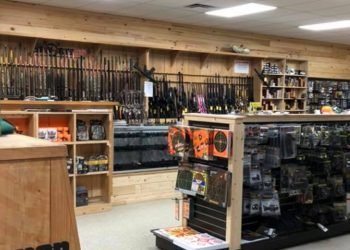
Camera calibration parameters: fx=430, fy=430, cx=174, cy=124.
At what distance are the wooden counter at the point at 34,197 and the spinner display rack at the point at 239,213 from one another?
295 centimetres

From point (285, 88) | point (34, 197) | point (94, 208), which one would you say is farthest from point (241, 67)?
point (34, 197)

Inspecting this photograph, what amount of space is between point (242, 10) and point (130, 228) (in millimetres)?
3726

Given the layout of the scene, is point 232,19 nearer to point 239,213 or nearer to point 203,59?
point 203,59

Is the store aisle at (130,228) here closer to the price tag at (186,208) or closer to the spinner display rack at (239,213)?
the spinner display rack at (239,213)

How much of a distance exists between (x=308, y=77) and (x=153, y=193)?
5233 mm

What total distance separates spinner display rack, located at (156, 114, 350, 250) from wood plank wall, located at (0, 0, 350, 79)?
313 centimetres

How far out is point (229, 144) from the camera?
12.7ft

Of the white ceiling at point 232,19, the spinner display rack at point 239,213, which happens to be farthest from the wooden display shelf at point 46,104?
the spinner display rack at point 239,213

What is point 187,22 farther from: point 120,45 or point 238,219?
point 238,219

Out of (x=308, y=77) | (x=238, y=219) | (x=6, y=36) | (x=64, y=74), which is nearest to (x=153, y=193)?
(x=64, y=74)

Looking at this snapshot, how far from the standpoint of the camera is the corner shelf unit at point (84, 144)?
5254mm

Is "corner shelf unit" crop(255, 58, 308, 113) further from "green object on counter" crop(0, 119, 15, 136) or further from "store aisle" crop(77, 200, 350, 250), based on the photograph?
"green object on counter" crop(0, 119, 15, 136)

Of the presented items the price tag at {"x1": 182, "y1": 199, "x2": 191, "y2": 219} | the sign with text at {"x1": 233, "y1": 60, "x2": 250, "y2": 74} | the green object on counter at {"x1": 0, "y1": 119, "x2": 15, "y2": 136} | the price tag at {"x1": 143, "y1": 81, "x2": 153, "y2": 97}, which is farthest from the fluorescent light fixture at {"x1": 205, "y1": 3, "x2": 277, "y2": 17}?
the green object on counter at {"x1": 0, "y1": 119, "x2": 15, "y2": 136}

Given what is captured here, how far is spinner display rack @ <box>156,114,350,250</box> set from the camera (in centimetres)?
394
